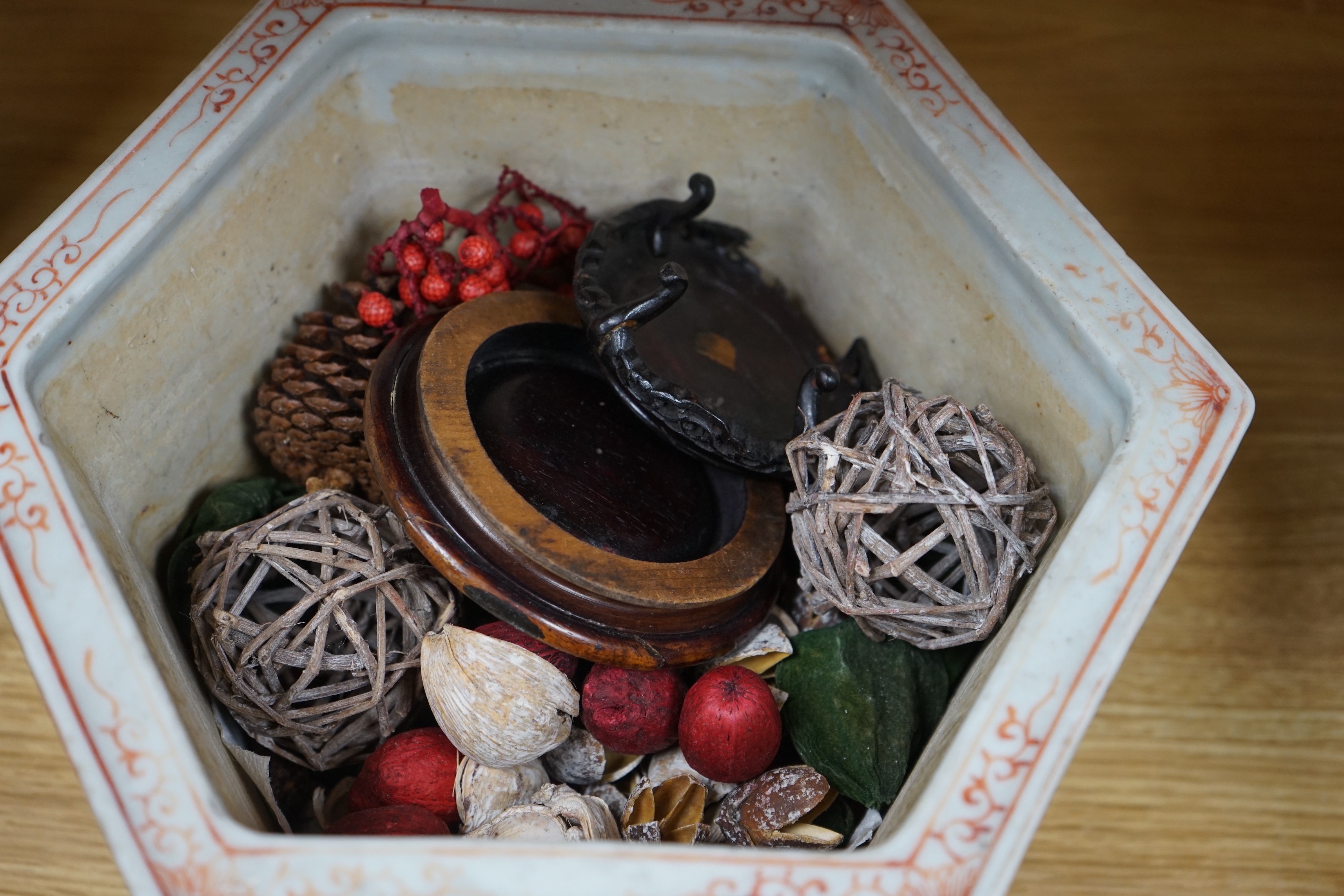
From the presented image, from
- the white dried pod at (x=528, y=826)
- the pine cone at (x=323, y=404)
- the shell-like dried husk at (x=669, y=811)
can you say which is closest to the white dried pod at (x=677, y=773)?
the shell-like dried husk at (x=669, y=811)

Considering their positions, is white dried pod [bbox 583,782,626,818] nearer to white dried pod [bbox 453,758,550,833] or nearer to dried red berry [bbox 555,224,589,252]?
white dried pod [bbox 453,758,550,833]

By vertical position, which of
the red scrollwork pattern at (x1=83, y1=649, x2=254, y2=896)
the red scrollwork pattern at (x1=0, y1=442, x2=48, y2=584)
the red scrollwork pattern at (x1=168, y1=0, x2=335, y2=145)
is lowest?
the red scrollwork pattern at (x1=83, y1=649, x2=254, y2=896)

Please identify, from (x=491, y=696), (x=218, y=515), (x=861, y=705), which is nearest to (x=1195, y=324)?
(x=861, y=705)

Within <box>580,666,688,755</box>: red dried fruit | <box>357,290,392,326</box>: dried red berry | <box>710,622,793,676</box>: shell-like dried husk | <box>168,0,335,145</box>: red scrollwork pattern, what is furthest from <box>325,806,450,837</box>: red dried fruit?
<box>168,0,335,145</box>: red scrollwork pattern

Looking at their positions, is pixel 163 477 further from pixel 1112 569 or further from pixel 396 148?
pixel 1112 569

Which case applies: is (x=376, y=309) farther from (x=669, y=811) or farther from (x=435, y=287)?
(x=669, y=811)

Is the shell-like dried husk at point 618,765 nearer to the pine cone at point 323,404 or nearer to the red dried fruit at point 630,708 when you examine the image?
the red dried fruit at point 630,708

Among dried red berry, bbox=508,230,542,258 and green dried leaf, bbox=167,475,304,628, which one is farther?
dried red berry, bbox=508,230,542,258
